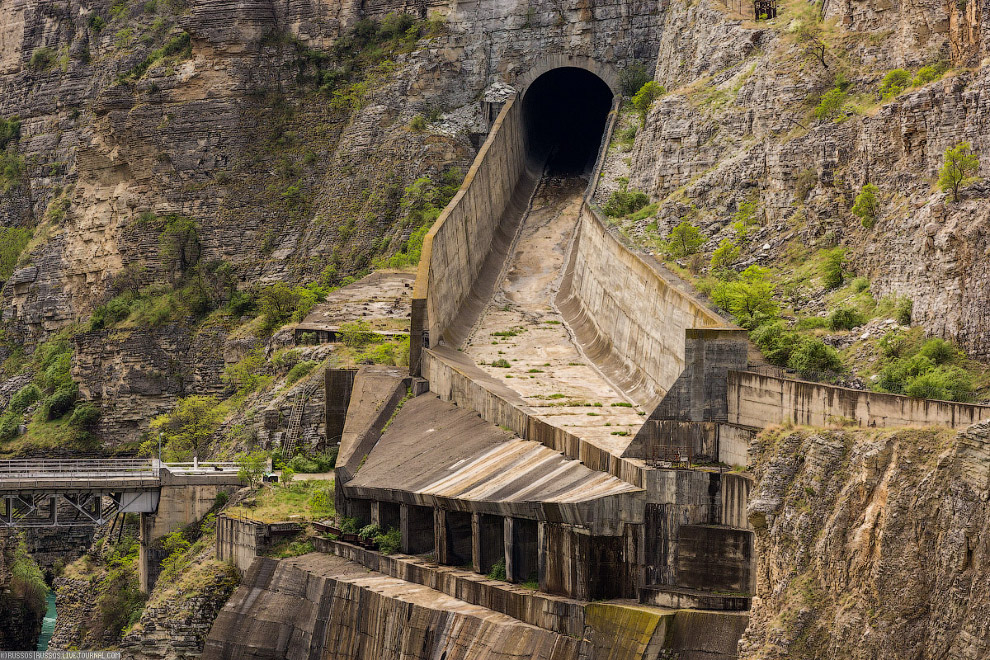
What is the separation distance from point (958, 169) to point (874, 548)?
1403 centimetres

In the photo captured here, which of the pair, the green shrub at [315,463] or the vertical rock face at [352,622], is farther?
the green shrub at [315,463]

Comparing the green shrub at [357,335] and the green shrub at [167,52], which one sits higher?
the green shrub at [167,52]

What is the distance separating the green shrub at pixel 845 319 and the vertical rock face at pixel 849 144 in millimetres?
1135

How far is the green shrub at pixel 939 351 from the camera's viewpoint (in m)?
31.9

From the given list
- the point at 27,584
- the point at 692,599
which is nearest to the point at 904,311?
the point at 692,599

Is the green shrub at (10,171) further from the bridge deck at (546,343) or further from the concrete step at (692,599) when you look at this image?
the concrete step at (692,599)

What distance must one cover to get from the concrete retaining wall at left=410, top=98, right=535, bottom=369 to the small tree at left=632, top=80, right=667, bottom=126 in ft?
22.5

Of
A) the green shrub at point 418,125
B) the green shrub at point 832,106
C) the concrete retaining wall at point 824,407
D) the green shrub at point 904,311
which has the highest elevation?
the green shrub at point 418,125

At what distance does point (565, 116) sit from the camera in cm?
8275

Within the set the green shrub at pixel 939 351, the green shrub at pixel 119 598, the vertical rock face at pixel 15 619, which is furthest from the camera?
→ the vertical rock face at pixel 15 619

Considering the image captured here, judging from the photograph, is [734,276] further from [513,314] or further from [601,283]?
[513,314]

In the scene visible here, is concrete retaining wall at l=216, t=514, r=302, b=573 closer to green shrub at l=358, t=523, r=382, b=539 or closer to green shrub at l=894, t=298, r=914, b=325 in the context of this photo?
green shrub at l=358, t=523, r=382, b=539

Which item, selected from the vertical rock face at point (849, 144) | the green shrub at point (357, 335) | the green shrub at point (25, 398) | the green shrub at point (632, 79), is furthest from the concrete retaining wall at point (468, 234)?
the green shrub at point (25, 398)

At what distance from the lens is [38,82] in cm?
9525
